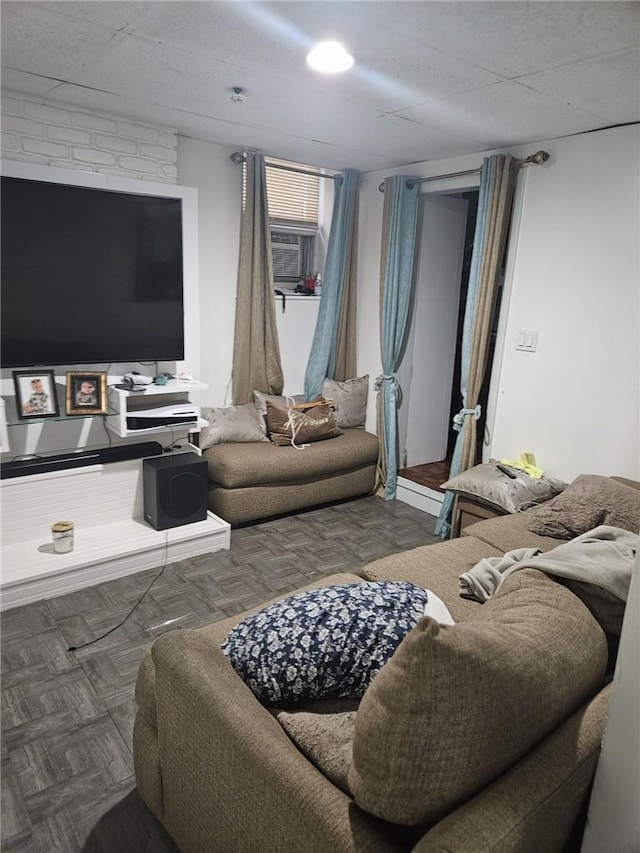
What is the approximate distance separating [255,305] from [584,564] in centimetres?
303

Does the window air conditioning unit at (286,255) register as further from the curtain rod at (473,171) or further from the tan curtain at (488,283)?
the tan curtain at (488,283)

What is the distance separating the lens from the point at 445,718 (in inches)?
37.3

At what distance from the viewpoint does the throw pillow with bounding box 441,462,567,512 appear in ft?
10.1

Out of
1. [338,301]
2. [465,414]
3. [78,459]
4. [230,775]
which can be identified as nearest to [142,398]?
[78,459]

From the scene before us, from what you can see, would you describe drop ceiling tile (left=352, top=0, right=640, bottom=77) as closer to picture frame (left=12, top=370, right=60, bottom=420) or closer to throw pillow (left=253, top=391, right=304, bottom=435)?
picture frame (left=12, top=370, right=60, bottom=420)

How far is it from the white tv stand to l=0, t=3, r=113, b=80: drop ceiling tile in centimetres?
185

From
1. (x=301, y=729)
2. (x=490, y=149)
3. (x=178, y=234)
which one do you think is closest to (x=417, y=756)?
(x=301, y=729)

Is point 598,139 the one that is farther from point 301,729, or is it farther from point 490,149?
point 301,729

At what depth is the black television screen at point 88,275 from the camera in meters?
2.81

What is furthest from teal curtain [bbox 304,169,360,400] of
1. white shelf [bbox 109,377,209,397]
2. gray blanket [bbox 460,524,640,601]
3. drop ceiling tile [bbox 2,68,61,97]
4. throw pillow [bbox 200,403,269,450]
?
gray blanket [bbox 460,524,640,601]

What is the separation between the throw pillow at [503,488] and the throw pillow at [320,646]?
1.83 metres

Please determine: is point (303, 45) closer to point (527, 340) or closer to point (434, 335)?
point (527, 340)

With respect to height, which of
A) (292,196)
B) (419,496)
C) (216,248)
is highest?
(292,196)

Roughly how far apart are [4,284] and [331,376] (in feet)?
7.88
